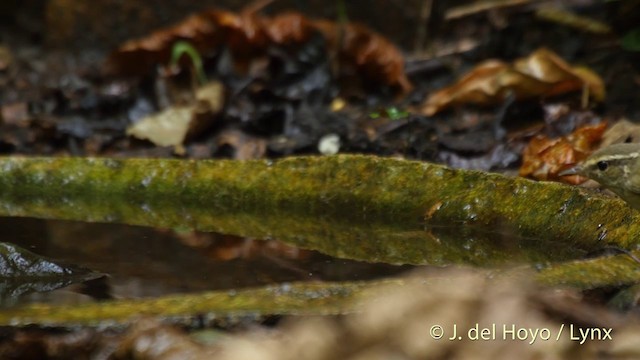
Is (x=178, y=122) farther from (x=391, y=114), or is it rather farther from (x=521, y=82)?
(x=521, y=82)

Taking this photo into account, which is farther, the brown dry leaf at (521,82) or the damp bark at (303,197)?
the brown dry leaf at (521,82)

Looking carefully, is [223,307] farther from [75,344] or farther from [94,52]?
[94,52]

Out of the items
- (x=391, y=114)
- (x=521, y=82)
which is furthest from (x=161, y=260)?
(x=521, y=82)

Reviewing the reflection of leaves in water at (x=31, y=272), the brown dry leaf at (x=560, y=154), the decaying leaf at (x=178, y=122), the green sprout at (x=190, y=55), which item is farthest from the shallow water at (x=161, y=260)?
the green sprout at (x=190, y=55)

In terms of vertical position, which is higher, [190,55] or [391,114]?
[190,55]

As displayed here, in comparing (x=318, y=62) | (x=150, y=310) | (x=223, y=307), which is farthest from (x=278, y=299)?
(x=318, y=62)

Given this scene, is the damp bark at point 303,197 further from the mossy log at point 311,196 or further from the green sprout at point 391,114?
the green sprout at point 391,114
